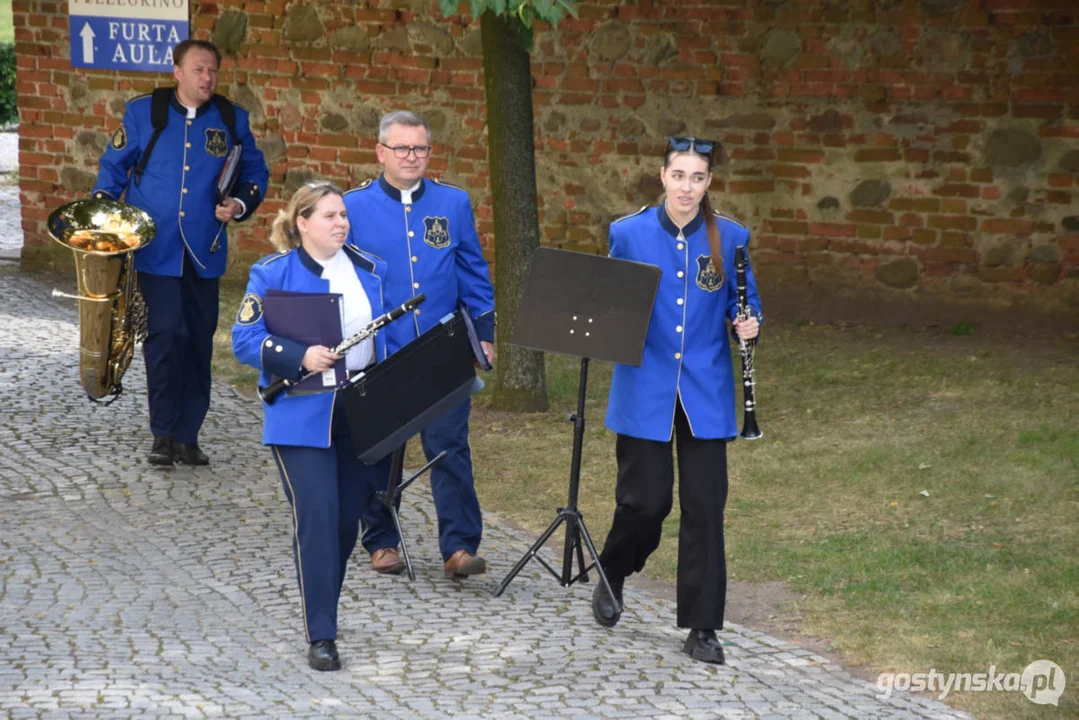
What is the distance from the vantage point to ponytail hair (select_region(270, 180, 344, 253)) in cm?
528

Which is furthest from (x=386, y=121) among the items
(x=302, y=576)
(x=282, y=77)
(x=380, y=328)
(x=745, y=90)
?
(x=282, y=77)

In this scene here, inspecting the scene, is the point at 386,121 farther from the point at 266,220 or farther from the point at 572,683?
the point at 266,220

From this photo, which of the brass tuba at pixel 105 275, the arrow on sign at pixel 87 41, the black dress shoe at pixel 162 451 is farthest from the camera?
the arrow on sign at pixel 87 41

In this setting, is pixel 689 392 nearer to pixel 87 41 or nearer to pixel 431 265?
pixel 431 265

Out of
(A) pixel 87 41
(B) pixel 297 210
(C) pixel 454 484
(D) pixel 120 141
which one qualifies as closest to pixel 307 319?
(B) pixel 297 210

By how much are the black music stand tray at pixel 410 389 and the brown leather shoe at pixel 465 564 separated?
2.48 feet

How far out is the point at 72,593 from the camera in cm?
599

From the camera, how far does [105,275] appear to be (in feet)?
24.7

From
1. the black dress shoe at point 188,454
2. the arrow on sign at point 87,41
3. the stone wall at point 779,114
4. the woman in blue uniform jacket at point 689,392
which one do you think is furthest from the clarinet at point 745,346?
the arrow on sign at point 87,41

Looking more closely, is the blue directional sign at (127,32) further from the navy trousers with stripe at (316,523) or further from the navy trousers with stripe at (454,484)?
the navy trousers with stripe at (316,523)

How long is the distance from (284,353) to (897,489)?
3586 millimetres

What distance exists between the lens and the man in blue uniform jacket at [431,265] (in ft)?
20.1

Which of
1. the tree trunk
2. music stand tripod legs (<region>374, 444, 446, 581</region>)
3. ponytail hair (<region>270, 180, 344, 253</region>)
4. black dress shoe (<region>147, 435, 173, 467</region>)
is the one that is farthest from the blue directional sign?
ponytail hair (<region>270, 180, 344, 253</region>)
